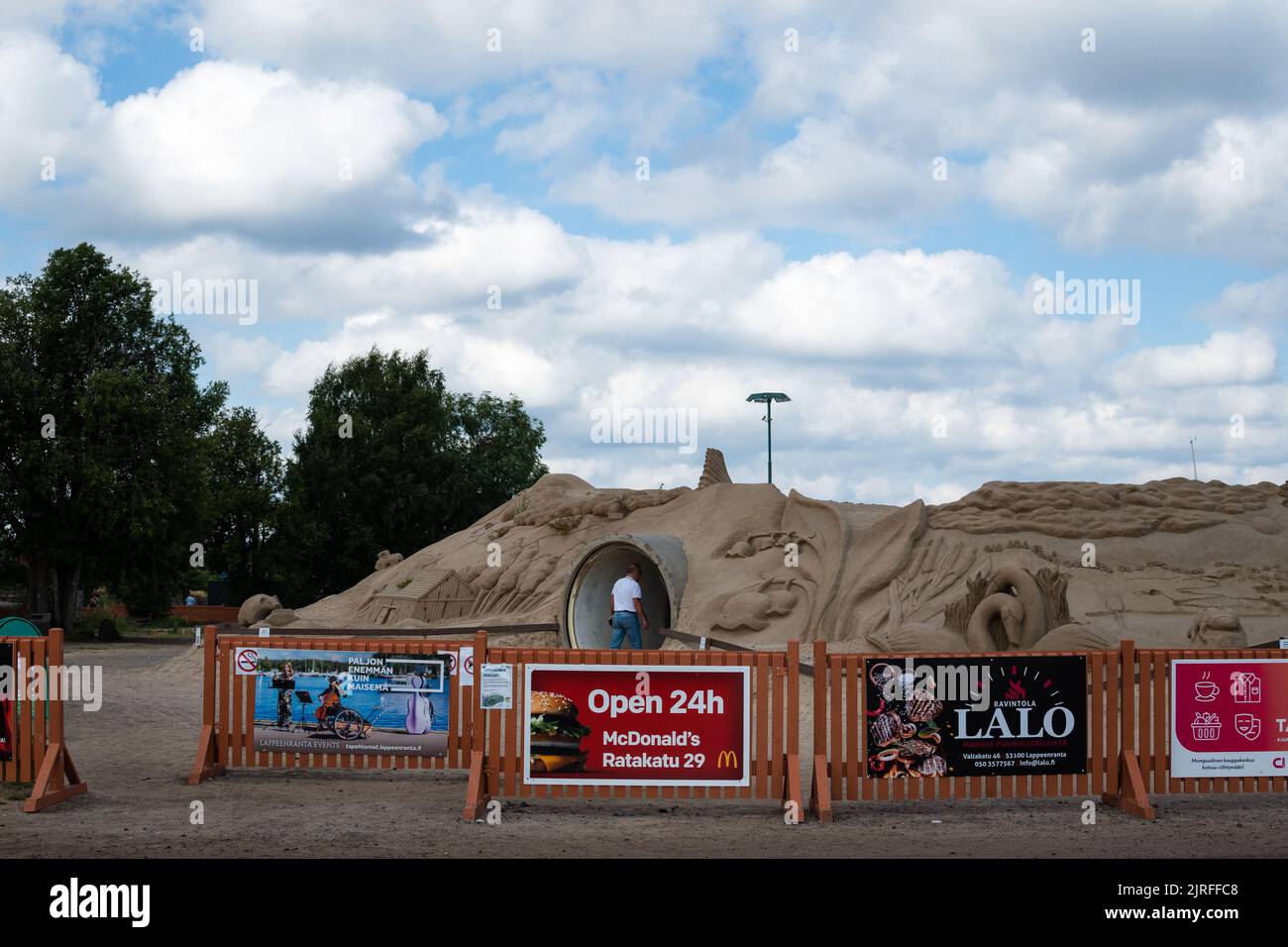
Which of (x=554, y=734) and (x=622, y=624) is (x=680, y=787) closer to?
(x=554, y=734)

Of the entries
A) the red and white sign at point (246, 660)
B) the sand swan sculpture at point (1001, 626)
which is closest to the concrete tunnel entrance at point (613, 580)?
the sand swan sculpture at point (1001, 626)

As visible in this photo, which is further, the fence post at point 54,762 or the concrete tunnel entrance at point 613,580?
the concrete tunnel entrance at point 613,580

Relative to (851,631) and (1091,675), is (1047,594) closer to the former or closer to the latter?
(851,631)

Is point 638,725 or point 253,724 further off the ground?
point 638,725

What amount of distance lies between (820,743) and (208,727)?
5.81 meters

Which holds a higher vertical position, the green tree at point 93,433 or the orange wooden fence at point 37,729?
the green tree at point 93,433

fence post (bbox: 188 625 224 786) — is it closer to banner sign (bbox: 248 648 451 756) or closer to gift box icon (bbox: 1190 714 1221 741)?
banner sign (bbox: 248 648 451 756)

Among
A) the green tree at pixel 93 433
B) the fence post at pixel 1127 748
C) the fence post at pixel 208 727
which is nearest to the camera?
the fence post at pixel 1127 748

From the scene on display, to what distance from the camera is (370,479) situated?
164ft

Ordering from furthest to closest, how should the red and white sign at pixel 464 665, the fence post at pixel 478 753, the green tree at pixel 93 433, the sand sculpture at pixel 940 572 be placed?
the green tree at pixel 93 433
the sand sculpture at pixel 940 572
the red and white sign at pixel 464 665
the fence post at pixel 478 753

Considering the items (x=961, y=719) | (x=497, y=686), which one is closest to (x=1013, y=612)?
(x=961, y=719)

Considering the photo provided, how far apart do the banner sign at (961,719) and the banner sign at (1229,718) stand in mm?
945

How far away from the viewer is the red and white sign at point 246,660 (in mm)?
12133

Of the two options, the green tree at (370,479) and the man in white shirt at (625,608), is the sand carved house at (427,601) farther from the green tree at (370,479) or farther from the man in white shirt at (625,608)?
the green tree at (370,479)
